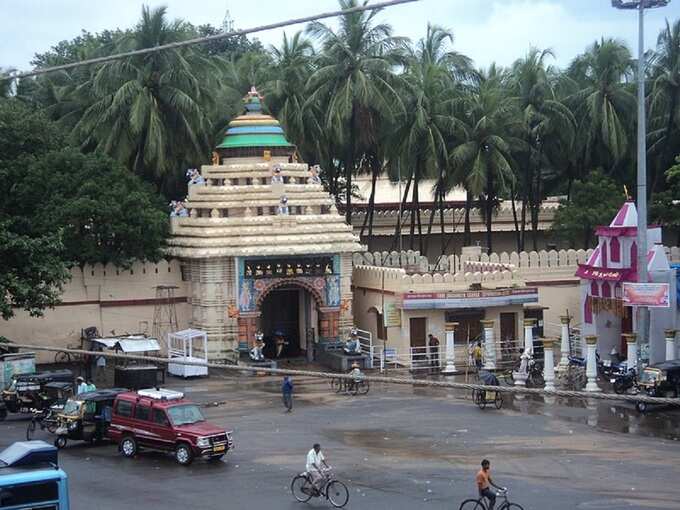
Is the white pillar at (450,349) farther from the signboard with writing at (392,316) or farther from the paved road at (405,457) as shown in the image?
the paved road at (405,457)

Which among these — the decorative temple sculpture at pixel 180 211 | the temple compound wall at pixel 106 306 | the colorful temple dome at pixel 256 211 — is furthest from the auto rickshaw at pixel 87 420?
the decorative temple sculpture at pixel 180 211

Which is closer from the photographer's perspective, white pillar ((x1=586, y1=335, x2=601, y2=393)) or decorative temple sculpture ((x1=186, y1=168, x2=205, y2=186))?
white pillar ((x1=586, y1=335, x2=601, y2=393))

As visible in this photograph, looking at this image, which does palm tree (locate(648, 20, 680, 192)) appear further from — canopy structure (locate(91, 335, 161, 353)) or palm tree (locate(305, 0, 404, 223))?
canopy structure (locate(91, 335, 161, 353))

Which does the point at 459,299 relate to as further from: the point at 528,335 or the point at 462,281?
the point at 528,335

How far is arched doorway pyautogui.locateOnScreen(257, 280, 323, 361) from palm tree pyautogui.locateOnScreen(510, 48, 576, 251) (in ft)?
39.2

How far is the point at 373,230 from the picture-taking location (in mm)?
55094

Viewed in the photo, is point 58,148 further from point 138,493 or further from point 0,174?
point 138,493

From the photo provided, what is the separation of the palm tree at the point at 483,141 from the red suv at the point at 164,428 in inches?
903

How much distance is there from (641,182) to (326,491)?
16.3m

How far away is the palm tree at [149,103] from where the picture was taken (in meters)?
41.6

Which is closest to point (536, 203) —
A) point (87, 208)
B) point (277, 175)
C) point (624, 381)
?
point (277, 175)

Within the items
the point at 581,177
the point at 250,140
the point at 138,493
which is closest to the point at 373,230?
the point at 581,177

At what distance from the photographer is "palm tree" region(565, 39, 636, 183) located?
163 ft

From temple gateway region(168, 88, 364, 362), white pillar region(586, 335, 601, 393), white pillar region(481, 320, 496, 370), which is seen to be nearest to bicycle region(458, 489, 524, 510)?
white pillar region(586, 335, 601, 393)
